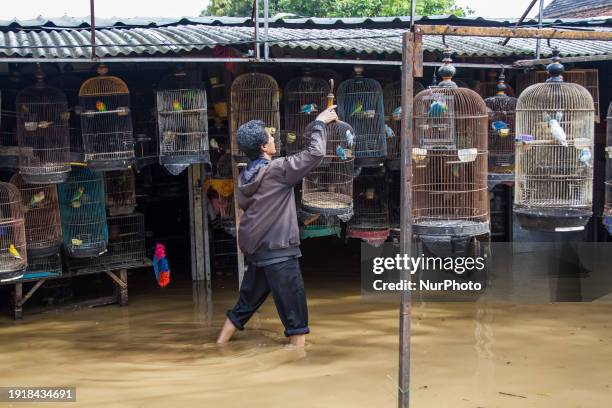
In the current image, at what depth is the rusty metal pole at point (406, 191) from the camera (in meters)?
3.80

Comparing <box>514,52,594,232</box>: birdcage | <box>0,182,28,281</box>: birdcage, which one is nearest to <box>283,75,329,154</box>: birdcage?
<box>514,52,594,232</box>: birdcage

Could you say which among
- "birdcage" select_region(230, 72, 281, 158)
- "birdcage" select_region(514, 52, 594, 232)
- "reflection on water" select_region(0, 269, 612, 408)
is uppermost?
"birdcage" select_region(230, 72, 281, 158)

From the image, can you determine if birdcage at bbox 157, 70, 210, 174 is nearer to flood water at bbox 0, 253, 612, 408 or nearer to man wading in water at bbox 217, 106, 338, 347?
man wading in water at bbox 217, 106, 338, 347

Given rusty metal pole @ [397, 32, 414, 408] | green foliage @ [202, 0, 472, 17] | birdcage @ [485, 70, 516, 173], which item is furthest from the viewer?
green foliage @ [202, 0, 472, 17]

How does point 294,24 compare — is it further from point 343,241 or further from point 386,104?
point 343,241

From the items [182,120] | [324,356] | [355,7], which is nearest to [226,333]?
[324,356]

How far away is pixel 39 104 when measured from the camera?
265 inches

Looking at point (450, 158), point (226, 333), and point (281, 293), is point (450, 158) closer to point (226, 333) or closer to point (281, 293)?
point (281, 293)

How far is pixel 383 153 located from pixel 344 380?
292 centimetres

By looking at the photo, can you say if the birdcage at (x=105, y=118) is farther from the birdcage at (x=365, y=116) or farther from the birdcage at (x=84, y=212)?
the birdcage at (x=365, y=116)

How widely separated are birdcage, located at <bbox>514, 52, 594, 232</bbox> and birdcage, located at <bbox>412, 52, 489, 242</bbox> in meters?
0.36

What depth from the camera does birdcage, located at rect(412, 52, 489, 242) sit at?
6207 millimetres

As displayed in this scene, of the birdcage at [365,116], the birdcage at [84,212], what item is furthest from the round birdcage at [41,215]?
the birdcage at [365,116]

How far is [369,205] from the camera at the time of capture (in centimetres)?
816
